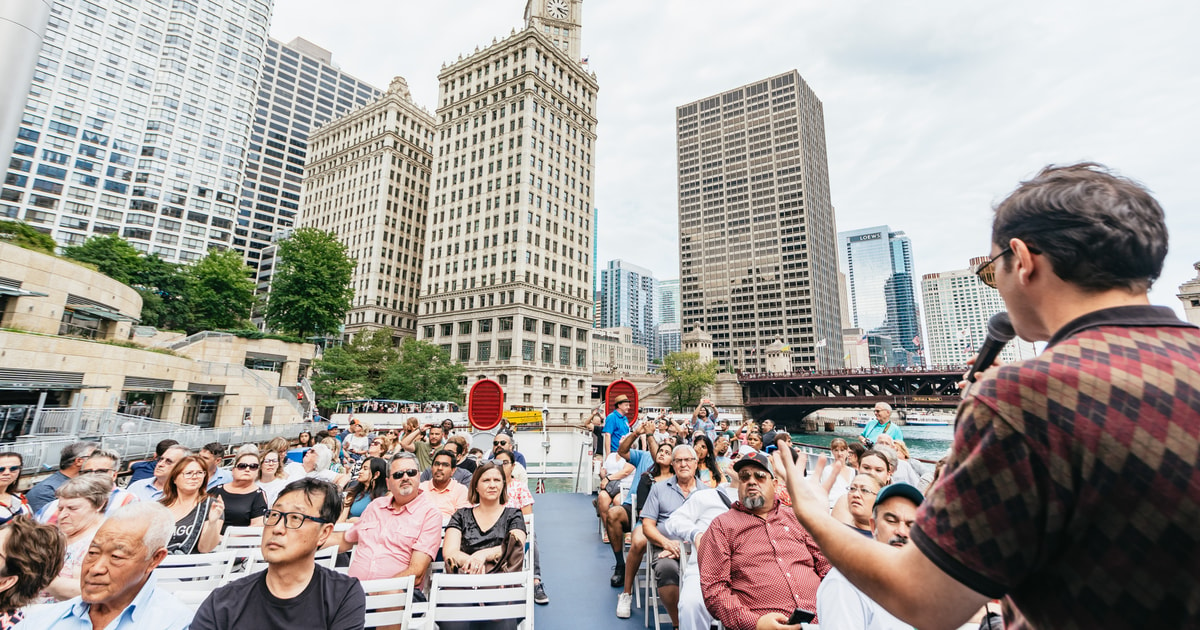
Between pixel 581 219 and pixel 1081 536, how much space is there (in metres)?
59.0

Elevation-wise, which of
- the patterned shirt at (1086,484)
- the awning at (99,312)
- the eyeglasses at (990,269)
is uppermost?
the awning at (99,312)

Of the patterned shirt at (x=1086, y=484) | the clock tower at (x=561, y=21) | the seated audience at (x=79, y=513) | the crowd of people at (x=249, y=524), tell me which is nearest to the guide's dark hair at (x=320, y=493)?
the crowd of people at (x=249, y=524)

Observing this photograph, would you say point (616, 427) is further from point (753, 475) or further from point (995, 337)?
point (995, 337)

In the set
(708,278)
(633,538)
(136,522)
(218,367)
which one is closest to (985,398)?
(136,522)

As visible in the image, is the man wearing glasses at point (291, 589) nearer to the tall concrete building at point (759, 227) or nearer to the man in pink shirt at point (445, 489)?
the man in pink shirt at point (445, 489)

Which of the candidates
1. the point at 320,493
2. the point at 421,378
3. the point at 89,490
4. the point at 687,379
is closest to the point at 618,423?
the point at 320,493

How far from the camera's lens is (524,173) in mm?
52625

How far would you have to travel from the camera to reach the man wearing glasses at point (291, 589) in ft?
9.20

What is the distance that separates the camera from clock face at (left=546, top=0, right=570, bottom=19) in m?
65.9

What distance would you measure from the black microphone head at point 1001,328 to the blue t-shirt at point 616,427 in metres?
7.82

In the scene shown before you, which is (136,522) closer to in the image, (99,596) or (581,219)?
(99,596)

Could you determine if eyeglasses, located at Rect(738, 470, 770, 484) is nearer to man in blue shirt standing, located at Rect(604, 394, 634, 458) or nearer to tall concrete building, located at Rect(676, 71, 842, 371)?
man in blue shirt standing, located at Rect(604, 394, 634, 458)

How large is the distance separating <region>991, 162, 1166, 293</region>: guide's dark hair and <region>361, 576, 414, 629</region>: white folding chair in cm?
424

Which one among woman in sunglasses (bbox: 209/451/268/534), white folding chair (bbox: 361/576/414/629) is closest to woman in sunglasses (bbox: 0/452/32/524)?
woman in sunglasses (bbox: 209/451/268/534)
